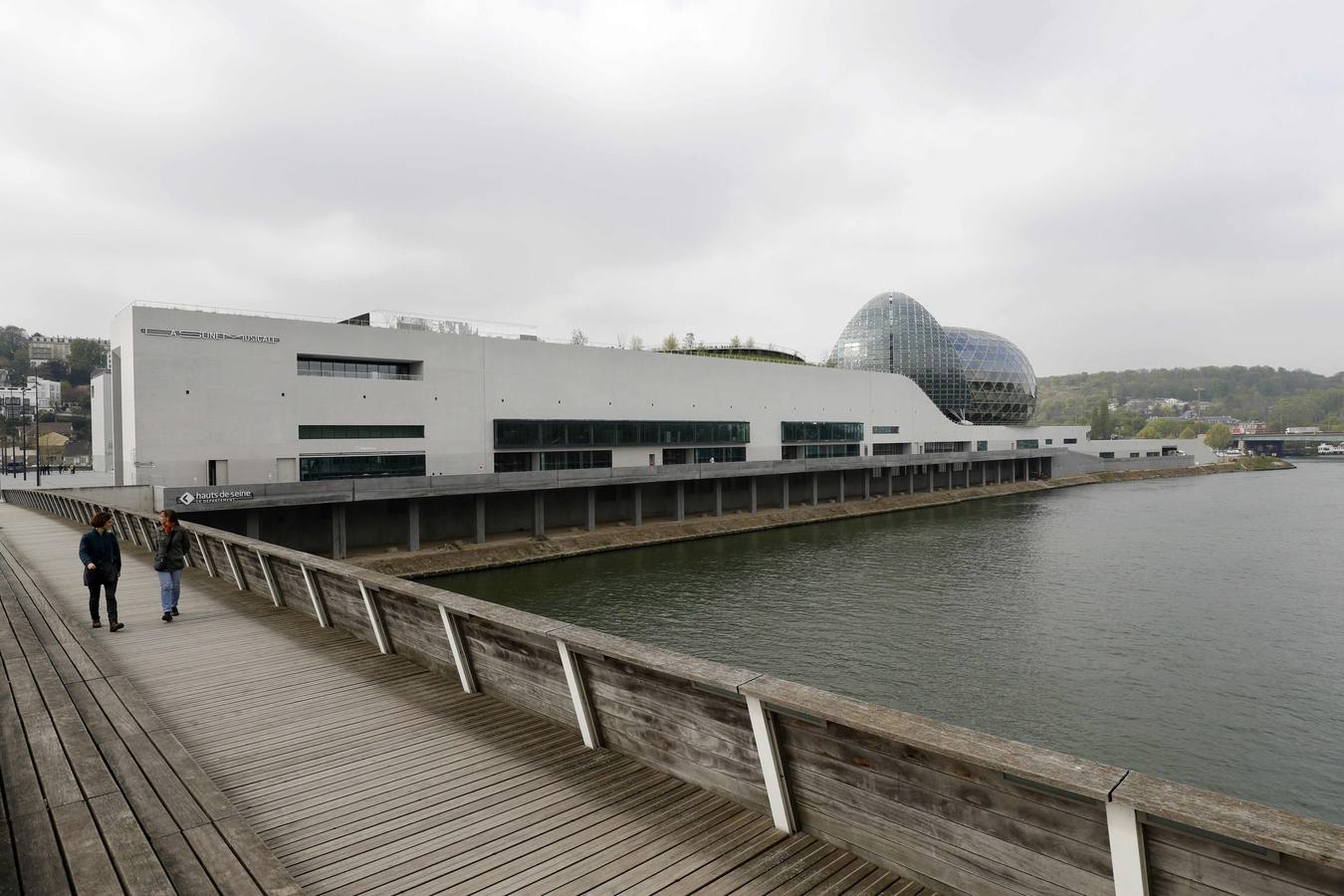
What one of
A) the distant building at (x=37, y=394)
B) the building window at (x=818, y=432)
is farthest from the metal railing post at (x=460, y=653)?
the distant building at (x=37, y=394)

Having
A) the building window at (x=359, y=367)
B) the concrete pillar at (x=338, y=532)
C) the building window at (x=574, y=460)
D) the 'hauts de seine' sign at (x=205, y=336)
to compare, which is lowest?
the concrete pillar at (x=338, y=532)

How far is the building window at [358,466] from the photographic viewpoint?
3095cm

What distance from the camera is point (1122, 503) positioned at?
54844 millimetres

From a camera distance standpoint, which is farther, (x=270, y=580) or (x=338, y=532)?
(x=338, y=532)

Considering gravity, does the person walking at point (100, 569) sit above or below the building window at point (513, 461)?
below

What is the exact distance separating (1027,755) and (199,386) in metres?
33.5

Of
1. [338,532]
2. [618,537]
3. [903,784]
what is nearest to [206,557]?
[338,532]

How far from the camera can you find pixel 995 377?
291ft

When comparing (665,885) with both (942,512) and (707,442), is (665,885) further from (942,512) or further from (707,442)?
(942,512)

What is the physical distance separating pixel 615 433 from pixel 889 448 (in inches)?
1330

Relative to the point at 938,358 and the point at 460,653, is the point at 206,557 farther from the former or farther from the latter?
the point at 938,358

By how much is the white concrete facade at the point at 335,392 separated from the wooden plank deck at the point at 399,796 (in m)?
24.8

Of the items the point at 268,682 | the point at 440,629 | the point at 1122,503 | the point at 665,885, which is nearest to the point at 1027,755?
the point at 665,885

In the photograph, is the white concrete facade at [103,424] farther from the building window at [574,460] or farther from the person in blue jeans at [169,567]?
the person in blue jeans at [169,567]
